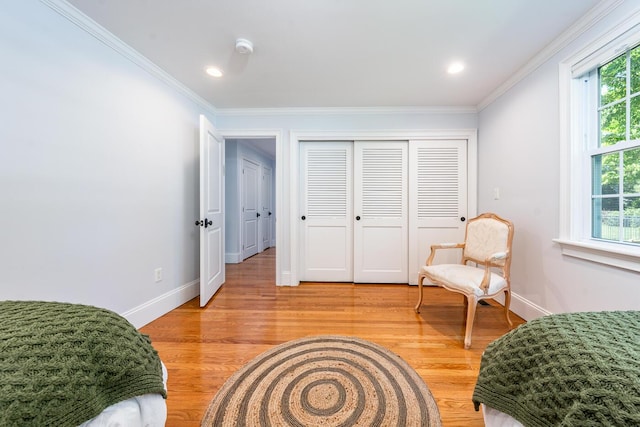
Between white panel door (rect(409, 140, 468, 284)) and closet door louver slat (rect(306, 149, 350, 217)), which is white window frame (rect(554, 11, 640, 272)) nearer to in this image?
white panel door (rect(409, 140, 468, 284))

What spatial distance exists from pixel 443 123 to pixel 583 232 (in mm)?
1754

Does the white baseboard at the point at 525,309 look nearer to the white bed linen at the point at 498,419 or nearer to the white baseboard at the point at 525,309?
the white baseboard at the point at 525,309

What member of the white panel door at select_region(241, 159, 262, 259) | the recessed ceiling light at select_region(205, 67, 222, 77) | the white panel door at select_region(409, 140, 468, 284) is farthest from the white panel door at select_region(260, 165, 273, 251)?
the white panel door at select_region(409, 140, 468, 284)

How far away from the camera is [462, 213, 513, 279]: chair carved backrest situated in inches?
77.4

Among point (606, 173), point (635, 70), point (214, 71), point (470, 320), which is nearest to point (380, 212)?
point (470, 320)

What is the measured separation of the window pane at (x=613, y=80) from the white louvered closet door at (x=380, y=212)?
1616 millimetres

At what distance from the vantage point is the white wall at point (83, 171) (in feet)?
4.30

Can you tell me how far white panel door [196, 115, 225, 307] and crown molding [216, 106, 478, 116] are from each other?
43cm

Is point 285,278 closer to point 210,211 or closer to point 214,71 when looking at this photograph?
point 210,211

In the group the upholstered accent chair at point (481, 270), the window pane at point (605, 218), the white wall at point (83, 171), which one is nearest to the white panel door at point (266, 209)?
the white wall at point (83, 171)

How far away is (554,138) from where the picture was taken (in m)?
1.87

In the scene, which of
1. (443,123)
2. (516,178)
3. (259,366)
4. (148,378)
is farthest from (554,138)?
(148,378)

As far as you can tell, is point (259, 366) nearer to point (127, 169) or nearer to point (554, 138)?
point (127, 169)

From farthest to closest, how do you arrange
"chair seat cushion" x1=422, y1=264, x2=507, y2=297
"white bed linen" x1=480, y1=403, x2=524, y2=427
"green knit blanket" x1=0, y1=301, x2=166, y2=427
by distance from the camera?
"chair seat cushion" x1=422, y1=264, x2=507, y2=297 → "white bed linen" x1=480, y1=403, x2=524, y2=427 → "green knit blanket" x1=0, y1=301, x2=166, y2=427
